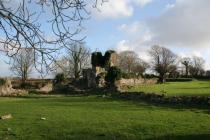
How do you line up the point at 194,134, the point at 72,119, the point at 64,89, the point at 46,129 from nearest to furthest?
the point at 194,134, the point at 46,129, the point at 72,119, the point at 64,89

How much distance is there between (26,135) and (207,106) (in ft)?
54.1

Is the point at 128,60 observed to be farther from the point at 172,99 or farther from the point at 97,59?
the point at 172,99

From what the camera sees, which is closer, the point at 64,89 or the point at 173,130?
the point at 173,130

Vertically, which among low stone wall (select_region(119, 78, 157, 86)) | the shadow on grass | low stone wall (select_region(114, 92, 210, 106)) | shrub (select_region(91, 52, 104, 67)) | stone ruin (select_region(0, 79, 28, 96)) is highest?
shrub (select_region(91, 52, 104, 67))

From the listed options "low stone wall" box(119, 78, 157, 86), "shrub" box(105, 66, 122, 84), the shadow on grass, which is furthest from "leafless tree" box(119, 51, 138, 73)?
the shadow on grass

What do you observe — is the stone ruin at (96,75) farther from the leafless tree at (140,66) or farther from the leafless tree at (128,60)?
the leafless tree at (140,66)

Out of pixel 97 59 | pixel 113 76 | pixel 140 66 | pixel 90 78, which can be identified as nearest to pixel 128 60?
pixel 140 66

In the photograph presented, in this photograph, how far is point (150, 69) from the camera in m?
125

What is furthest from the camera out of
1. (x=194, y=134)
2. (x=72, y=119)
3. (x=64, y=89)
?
(x=64, y=89)

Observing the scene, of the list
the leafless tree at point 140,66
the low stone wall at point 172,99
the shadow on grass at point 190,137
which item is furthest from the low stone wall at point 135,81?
the shadow on grass at point 190,137

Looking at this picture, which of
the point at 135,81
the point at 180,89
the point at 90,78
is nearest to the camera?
the point at 180,89

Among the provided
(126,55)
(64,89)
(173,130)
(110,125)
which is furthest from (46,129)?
(126,55)

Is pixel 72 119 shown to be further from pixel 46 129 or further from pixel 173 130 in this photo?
pixel 173 130

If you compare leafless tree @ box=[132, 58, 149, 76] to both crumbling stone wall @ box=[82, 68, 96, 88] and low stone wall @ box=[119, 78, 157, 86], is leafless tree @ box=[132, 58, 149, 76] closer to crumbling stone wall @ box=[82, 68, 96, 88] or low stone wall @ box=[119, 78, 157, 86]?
low stone wall @ box=[119, 78, 157, 86]
